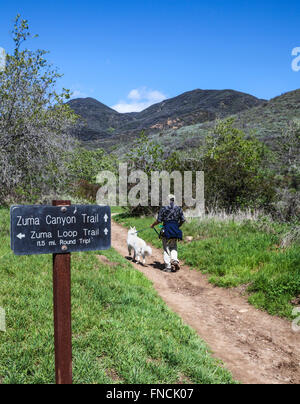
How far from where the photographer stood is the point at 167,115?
152 meters

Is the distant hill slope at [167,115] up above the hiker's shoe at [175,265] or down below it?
above

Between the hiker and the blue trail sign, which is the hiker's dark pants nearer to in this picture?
the hiker

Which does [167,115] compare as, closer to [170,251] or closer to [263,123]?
[263,123]

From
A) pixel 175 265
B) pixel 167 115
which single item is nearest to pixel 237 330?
pixel 175 265

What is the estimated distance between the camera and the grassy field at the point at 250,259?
21.4ft

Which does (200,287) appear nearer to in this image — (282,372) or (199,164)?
(282,372)

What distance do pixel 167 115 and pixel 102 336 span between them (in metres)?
154

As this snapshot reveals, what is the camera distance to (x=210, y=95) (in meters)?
175

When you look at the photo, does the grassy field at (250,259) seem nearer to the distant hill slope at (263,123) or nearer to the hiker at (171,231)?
the hiker at (171,231)

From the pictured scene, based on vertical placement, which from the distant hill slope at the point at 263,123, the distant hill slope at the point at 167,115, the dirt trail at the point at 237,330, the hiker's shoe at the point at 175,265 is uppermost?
the distant hill slope at the point at 167,115

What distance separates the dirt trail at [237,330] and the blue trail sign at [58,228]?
2.90 m

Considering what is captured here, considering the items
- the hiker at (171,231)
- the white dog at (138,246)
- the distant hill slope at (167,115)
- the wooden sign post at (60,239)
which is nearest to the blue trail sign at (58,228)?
the wooden sign post at (60,239)

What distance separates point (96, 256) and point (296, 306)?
510 centimetres

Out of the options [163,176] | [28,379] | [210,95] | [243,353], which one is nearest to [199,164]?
[163,176]
